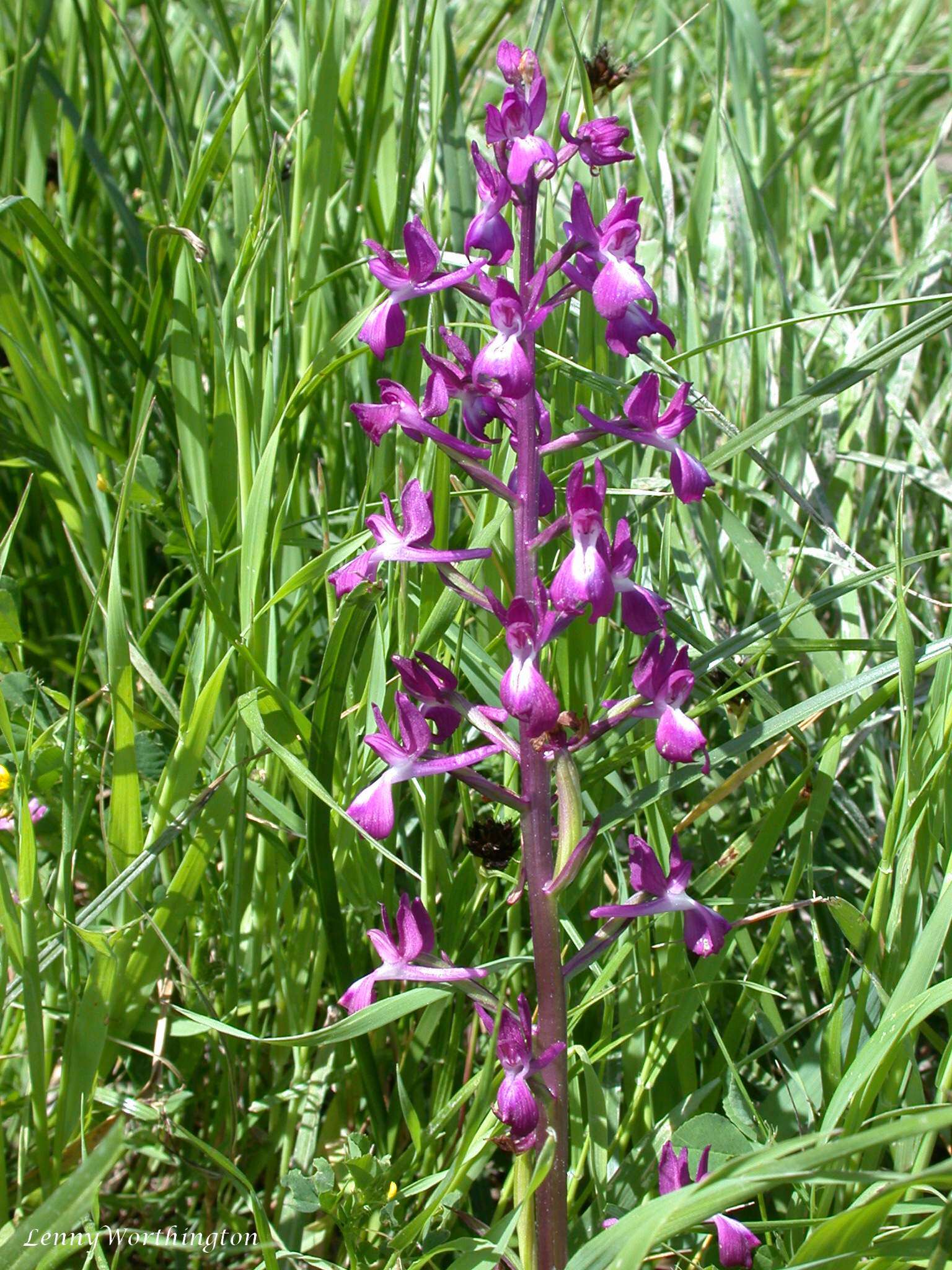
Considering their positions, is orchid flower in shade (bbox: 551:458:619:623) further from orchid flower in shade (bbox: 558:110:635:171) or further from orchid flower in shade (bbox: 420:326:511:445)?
orchid flower in shade (bbox: 558:110:635:171)

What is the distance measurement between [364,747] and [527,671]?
515 millimetres

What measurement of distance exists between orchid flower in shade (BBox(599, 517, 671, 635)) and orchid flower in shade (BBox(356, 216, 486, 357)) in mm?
392

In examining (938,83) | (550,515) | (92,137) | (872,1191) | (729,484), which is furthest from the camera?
(938,83)

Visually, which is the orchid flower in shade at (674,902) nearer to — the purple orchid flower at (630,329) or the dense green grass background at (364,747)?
the dense green grass background at (364,747)

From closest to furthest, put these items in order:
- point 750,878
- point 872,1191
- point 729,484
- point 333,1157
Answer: point 872,1191, point 750,878, point 333,1157, point 729,484

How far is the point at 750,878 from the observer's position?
1674mm

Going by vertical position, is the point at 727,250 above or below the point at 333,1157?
above

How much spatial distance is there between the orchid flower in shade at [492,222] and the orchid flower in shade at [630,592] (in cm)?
38

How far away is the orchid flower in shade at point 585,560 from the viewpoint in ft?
4.30

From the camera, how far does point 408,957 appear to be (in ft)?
4.72

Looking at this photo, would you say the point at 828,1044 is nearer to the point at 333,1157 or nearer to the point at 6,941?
the point at 333,1157

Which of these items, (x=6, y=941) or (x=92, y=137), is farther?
(x=92, y=137)

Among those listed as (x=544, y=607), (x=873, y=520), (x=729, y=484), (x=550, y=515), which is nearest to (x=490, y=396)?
(x=550, y=515)

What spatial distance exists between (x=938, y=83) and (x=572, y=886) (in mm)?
4196
